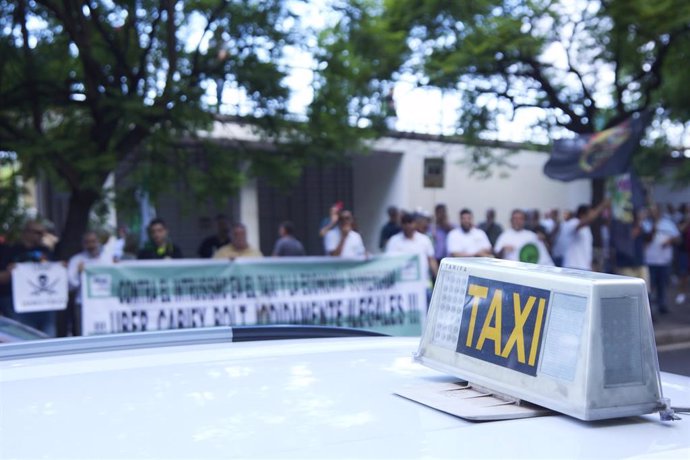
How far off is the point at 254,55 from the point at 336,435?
849 cm

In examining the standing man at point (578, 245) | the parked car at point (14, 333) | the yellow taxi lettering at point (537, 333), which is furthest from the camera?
the standing man at point (578, 245)

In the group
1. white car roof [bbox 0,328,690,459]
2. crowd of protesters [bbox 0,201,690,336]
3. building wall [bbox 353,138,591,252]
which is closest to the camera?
white car roof [bbox 0,328,690,459]

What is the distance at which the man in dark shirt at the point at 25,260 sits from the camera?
852cm

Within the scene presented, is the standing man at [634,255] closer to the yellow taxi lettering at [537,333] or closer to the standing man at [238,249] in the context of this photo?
the standing man at [238,249]

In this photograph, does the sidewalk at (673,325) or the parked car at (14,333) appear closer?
the parked car at (14,333)

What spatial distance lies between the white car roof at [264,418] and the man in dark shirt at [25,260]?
6.68 meters

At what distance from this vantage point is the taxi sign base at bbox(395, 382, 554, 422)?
169cm

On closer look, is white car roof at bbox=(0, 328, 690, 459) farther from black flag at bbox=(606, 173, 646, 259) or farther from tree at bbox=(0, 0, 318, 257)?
black flag at bbox=(606, 173, 646, 259)

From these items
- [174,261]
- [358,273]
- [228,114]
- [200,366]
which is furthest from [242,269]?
[200,366]

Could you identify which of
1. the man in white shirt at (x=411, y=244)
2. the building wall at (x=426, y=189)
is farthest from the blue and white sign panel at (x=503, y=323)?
the building wall at (x=426, y=189)

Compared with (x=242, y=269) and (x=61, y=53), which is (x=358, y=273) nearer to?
(x=242, y=269)

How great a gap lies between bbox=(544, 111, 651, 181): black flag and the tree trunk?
6352 millimetres

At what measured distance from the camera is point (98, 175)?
8602 millimetres

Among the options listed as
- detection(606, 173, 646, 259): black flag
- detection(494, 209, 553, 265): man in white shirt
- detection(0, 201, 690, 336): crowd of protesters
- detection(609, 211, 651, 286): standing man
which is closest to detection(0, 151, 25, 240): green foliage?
detection(0, 201, 690, 336): crowd of protesters
